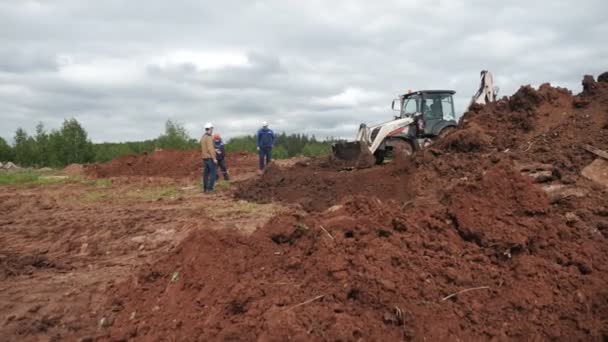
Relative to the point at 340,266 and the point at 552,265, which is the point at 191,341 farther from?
the point at 552,265

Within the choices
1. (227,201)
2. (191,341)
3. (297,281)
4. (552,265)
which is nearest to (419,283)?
(297,281)

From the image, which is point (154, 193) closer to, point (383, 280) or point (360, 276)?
point (360, 276)

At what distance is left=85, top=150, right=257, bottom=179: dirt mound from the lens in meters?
21.9

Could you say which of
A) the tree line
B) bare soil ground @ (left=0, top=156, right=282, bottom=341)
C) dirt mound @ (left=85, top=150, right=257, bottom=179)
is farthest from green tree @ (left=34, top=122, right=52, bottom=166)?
bare soil ground @ (left=0, top=156, right=282, bottom=341)

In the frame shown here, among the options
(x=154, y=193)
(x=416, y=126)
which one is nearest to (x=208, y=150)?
(x=154, y=193)

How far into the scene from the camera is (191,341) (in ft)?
12.3

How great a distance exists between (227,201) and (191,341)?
27.2 feet

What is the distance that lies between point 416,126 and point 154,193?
785 centimetres

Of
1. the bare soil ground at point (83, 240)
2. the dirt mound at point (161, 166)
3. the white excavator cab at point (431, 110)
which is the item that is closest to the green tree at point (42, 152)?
the dirt mound at point (161, 166)

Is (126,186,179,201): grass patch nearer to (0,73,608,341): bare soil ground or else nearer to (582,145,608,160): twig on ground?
(0,73,608,341): bare soil ground

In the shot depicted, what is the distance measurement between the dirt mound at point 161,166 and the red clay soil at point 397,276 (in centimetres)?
1583

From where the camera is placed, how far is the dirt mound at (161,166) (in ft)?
71.8

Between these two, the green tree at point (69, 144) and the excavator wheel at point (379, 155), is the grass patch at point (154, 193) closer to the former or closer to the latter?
the excavator wheel at point (379, 155)

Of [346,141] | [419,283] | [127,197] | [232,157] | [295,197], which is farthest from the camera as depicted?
[232,157]
